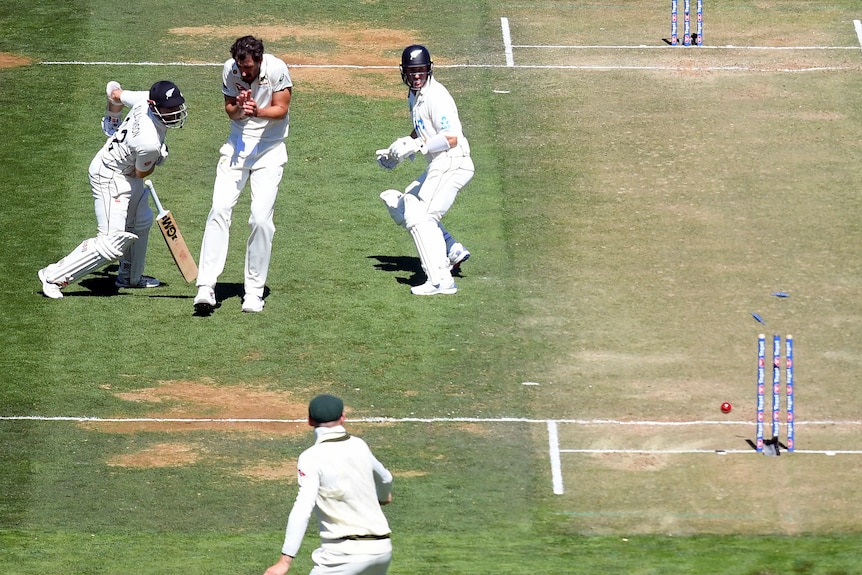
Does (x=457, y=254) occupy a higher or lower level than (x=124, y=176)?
lower

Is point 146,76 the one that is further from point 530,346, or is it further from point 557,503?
point 557,503

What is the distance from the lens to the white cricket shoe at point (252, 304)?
17.6m

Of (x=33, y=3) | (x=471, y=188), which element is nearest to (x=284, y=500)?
(x=471, y=188)

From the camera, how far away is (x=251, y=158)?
16969mm

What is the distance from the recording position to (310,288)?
18438 mm

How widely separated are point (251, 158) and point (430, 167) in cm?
211

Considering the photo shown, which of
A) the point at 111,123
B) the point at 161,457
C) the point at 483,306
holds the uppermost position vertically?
the point at 111,123

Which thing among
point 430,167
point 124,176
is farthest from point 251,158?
point 430,167

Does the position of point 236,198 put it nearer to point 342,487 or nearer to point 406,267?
point 406,267

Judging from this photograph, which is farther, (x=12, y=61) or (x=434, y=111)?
(x=12, y=61)

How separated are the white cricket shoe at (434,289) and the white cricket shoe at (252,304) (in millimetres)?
1702

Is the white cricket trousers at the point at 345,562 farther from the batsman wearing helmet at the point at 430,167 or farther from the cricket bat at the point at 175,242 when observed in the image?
the batsman wearing helmet at the point at 430,167

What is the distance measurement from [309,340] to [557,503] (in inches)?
158

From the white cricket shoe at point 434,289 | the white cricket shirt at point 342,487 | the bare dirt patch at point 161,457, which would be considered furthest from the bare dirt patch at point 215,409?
the white cricket shirt at point 342,487
